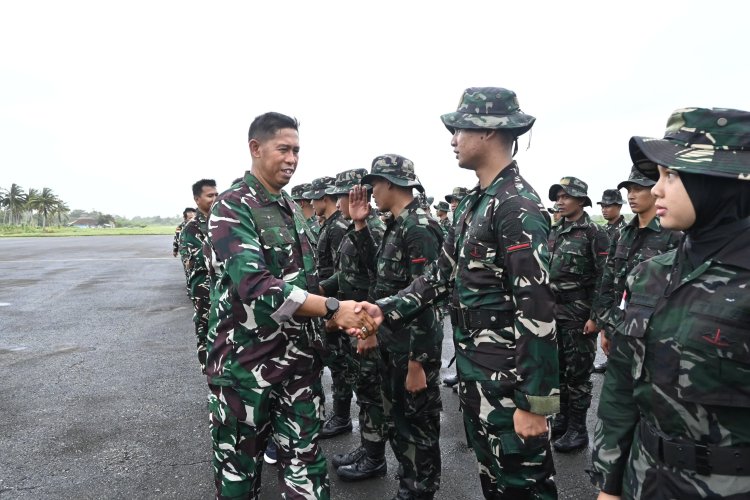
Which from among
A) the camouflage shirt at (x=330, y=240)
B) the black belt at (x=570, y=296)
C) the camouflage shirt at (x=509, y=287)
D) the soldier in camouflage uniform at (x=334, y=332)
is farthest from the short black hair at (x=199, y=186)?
the black belt at (x=570, y=296)

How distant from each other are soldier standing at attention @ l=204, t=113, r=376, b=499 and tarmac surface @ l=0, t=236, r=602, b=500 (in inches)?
36.5

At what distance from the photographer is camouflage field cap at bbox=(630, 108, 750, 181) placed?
1258 mm

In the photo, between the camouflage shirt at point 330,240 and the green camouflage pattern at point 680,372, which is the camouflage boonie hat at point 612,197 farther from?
the green camouflage pattern at point 680,372

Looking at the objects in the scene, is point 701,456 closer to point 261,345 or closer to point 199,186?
point 261,345

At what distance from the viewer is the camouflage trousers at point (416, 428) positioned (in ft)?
9.47

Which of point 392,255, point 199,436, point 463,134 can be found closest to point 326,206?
point 392,255

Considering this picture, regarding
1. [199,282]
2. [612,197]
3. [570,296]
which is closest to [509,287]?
[570,296]

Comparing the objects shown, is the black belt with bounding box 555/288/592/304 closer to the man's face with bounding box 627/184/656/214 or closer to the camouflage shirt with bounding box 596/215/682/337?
the camouflage shirt with bounding box 596/215/682/337

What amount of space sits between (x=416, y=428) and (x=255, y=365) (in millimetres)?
1241

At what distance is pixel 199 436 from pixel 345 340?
5.06 feet

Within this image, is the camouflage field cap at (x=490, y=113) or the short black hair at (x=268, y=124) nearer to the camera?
the camouflage field cap at (x=490, y=113)

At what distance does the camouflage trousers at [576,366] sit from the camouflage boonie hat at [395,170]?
2.25 meters

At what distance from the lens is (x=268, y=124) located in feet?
8.23

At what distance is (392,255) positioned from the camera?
3197mm
